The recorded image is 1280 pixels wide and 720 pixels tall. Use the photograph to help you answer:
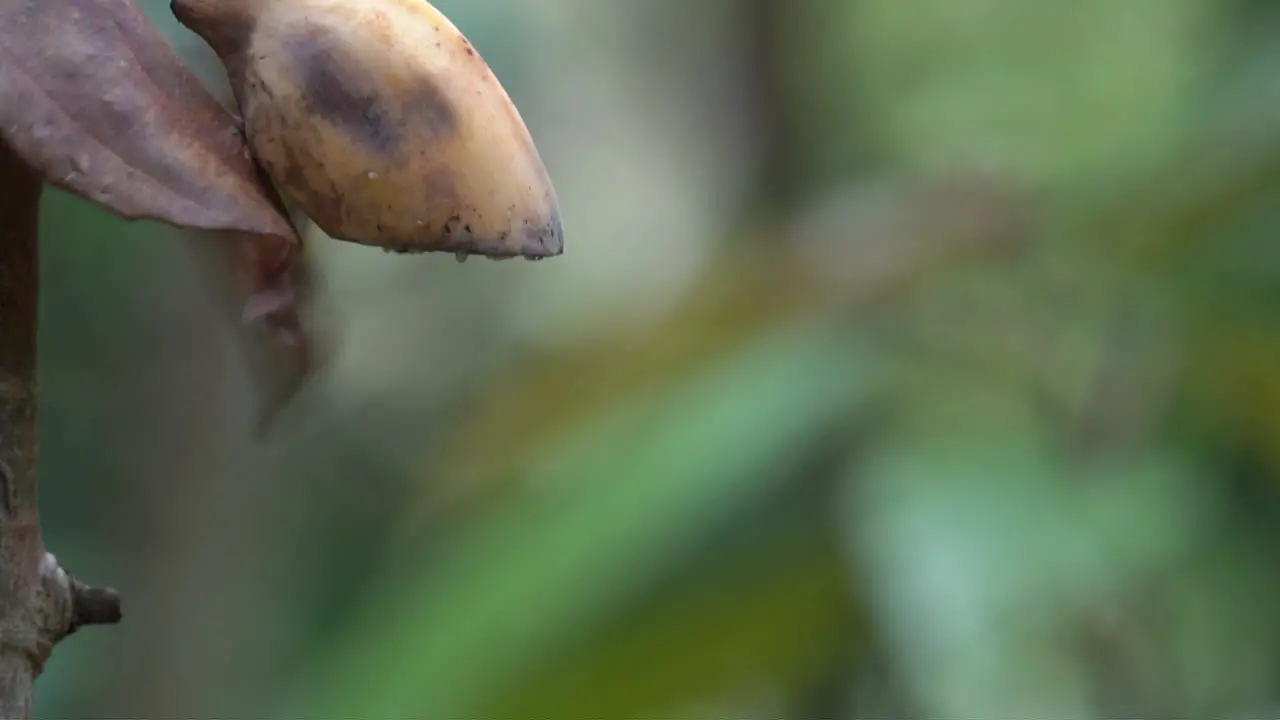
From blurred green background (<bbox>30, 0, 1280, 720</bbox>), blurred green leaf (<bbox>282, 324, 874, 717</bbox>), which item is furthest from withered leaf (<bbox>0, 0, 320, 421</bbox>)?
blurred green leaf (<bbox>282, 324, 874, 717</bbox>)

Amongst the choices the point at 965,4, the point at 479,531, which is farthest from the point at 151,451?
the point at 965,4

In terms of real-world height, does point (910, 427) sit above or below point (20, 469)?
below

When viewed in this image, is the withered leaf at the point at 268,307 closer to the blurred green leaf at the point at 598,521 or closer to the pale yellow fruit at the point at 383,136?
the pale yellow fruit at the point at 383,136

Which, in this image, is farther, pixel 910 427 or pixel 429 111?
pixel 910 427

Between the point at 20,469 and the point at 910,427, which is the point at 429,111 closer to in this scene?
the point at 20,469

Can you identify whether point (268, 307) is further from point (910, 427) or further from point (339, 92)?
point (910, 427)

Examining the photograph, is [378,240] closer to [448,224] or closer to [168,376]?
[448,224]

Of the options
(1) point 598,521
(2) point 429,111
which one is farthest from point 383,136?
(1) point 598,521
